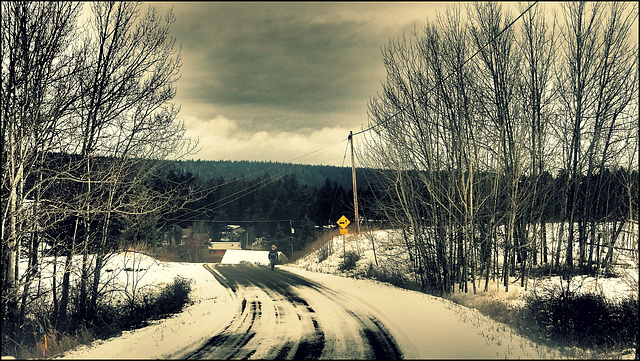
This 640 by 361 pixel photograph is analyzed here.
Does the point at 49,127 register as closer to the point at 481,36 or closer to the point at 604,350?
the point at 604,350

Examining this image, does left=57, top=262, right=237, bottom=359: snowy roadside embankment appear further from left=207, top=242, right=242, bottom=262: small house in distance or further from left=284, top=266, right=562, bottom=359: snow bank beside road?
left=207, top=242, right=242, bottom=262: small house in distance

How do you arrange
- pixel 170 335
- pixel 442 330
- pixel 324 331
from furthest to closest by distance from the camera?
pixel 324 331 < pixel 442 330 < pixel 170 335

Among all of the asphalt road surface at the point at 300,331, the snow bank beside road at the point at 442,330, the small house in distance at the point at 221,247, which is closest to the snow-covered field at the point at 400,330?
the snow bank beside road at the point at 442,330

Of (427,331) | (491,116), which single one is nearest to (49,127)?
(427,331)

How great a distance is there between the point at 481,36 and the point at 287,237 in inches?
2035

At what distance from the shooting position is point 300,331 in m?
8.79

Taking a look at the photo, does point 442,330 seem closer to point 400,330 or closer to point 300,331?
point 400,330

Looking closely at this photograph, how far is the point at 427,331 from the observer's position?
28.1ft

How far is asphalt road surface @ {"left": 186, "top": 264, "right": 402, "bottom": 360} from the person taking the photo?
283 inches

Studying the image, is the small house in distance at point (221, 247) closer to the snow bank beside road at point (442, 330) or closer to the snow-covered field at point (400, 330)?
the snow-covered field at point (400, 330)

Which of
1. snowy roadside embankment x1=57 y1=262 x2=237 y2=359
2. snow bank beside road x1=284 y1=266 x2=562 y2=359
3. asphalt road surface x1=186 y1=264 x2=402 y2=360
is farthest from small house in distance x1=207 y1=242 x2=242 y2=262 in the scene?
snow bank beside road x1=284 y1=266 x2=562 y2=359

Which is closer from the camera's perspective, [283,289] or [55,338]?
[55,338]

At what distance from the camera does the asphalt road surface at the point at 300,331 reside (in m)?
7.19

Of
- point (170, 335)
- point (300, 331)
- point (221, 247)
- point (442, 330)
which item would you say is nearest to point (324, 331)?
point (300, 331)
